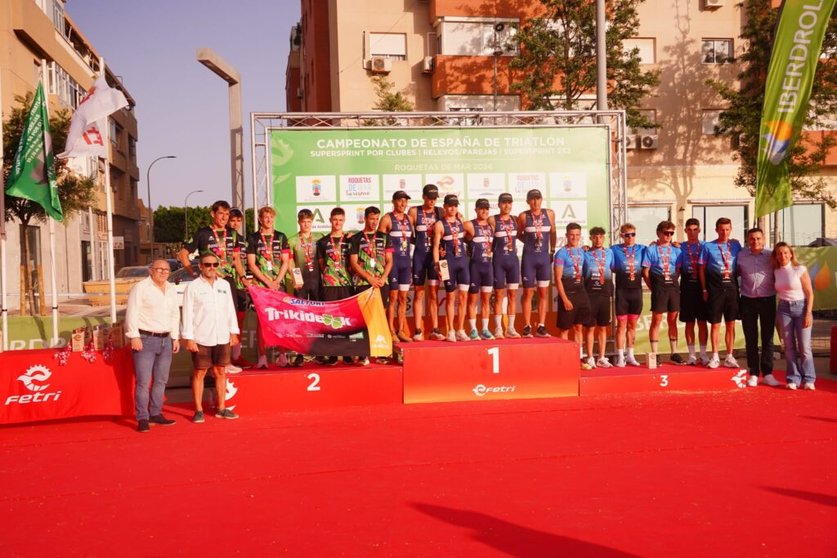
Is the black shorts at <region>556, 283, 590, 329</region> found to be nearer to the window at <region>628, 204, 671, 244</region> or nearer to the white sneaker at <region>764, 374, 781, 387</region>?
the white sneaker at <region>764, 374, 781, 387</region>

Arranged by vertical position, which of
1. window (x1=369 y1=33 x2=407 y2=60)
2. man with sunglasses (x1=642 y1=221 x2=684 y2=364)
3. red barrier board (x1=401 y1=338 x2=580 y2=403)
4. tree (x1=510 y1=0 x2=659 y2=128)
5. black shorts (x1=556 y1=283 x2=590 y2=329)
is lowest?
red barrier board (x1=401 y1=338 x2=580 y2=403)

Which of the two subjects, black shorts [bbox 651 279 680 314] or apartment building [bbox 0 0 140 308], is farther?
apartment building [bbox 0 0 140 308]

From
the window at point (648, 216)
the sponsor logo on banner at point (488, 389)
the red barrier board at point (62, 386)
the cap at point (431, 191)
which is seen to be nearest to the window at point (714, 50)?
the window at point (648, 216)

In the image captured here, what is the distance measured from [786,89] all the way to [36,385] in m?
10.3

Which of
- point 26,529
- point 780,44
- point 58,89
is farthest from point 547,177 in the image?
point 58,89

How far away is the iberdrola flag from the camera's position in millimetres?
10430

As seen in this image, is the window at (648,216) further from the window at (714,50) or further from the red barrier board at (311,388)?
the red barrier board at (311,388)

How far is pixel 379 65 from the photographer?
29.5 m

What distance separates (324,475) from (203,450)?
5.22 feet

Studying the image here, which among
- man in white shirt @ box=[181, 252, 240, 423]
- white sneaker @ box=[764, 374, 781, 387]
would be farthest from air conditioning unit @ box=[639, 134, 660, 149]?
man in white shirt @ box=[181, 252, 240, 423]

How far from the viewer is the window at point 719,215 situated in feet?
100

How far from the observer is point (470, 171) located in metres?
11.5

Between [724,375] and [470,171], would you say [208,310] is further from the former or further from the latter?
[724,375]

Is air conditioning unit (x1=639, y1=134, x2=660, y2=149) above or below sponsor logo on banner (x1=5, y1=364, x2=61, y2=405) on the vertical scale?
above
